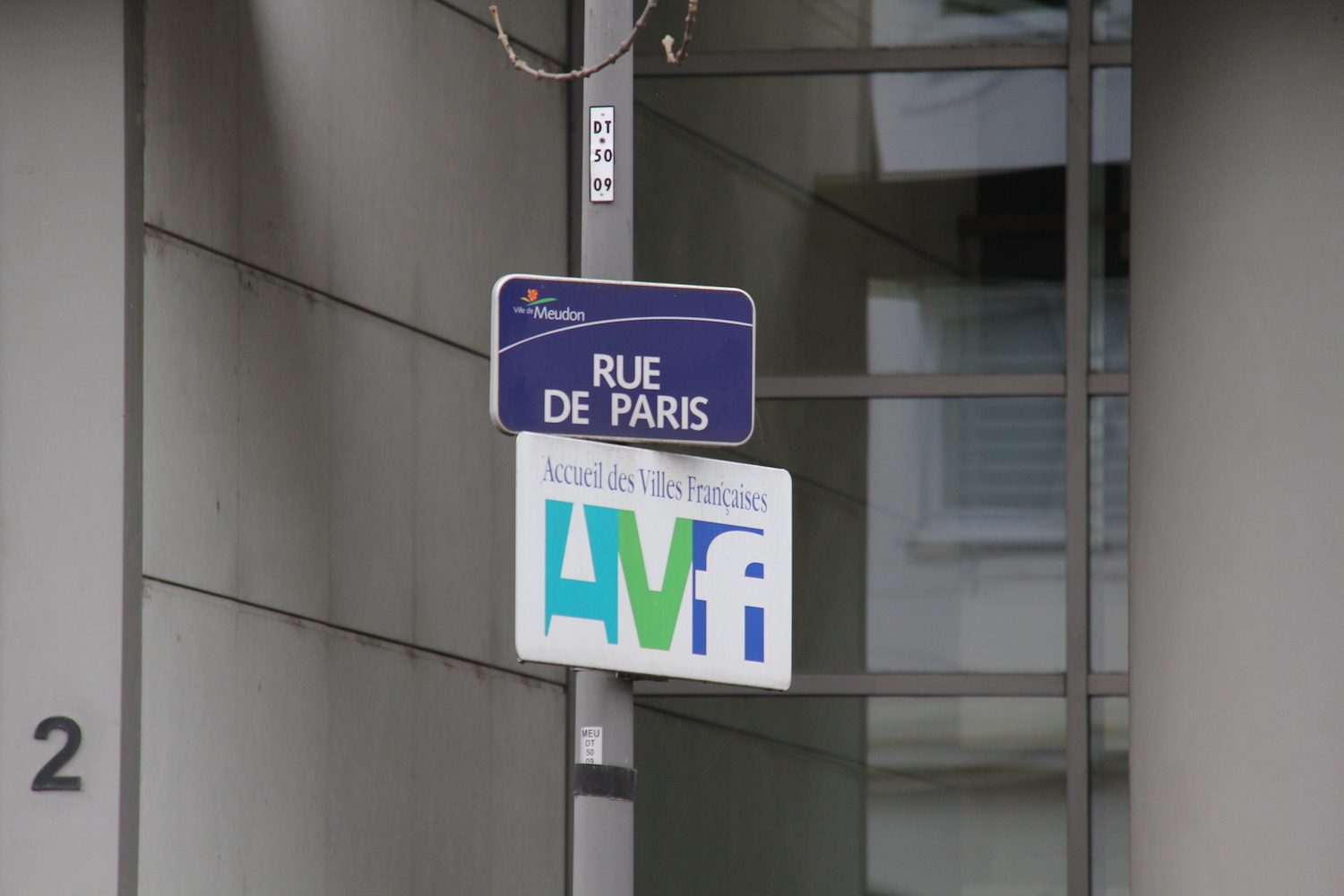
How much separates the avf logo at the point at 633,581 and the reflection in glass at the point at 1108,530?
5244mm

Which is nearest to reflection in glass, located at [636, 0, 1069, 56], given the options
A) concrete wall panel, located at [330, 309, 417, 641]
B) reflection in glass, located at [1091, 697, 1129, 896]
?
concrete wall panel, located at [330, 309, 417, 641]

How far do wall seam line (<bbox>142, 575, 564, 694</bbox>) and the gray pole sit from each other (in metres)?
3.18

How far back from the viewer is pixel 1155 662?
7020mm

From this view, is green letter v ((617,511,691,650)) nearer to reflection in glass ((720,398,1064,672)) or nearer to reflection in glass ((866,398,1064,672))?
reflection in glass ((720,398,1064,672))

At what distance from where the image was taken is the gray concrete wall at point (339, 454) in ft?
22.7

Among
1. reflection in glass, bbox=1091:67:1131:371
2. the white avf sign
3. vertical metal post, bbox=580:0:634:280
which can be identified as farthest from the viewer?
reflection in glass, bbox=1091:67:1131:371

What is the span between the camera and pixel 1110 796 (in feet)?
28.9

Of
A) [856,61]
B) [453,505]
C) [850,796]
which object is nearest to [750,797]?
[850,796]

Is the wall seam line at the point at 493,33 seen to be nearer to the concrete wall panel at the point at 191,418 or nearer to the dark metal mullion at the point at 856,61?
the dark metal mullion at the point at 856,61

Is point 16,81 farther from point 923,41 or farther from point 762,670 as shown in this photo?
point 923,41

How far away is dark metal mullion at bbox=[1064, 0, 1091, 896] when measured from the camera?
28.8ft

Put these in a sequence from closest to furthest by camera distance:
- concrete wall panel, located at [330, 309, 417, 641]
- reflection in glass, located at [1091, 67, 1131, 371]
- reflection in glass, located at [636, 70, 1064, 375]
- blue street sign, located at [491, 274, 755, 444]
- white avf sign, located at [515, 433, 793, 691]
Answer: white avf sign, located at [515, 433, 793, 691] < blue street sign, located at [491, 274, 755, 444] < concrete wall panel, located at [330, 309, 417, 641] < reflection in glass, located at [1091, 67, 1131, 371] < reflection in glass, located at [636, 70, 1064, 375]

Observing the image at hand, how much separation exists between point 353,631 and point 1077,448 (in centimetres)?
382

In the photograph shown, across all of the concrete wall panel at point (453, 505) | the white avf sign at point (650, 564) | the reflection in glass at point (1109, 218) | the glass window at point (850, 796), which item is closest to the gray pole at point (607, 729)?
the white avf sign at point (650, 564)
